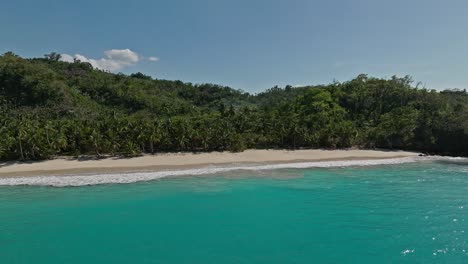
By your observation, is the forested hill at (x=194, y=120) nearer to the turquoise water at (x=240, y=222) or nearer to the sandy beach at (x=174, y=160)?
the sandy beach at (x=174, y=160)

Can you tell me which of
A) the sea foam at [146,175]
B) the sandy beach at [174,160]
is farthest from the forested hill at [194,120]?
the sea foam at [146,175]

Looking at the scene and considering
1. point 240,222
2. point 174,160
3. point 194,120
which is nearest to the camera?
point 240,222

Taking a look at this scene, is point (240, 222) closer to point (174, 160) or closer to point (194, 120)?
point (174, 160)

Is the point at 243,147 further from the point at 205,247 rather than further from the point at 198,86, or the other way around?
the point at 198,86

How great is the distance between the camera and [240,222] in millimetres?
22500

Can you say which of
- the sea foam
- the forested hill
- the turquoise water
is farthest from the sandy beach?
the turquoise water

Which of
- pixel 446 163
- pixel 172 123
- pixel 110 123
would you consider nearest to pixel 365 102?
pixel 446 163

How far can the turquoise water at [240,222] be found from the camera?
57.0 feet

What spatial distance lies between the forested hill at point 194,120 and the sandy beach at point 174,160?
2.57 metres

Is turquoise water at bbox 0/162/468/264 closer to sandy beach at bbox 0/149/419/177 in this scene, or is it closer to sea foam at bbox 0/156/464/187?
sea foam at bbox 0/156/464/187

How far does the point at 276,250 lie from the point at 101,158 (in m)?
36.6

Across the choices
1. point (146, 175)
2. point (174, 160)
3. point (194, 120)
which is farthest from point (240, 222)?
point (194, 120)

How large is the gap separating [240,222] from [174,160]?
27.3m

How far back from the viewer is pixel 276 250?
57.9 feet
